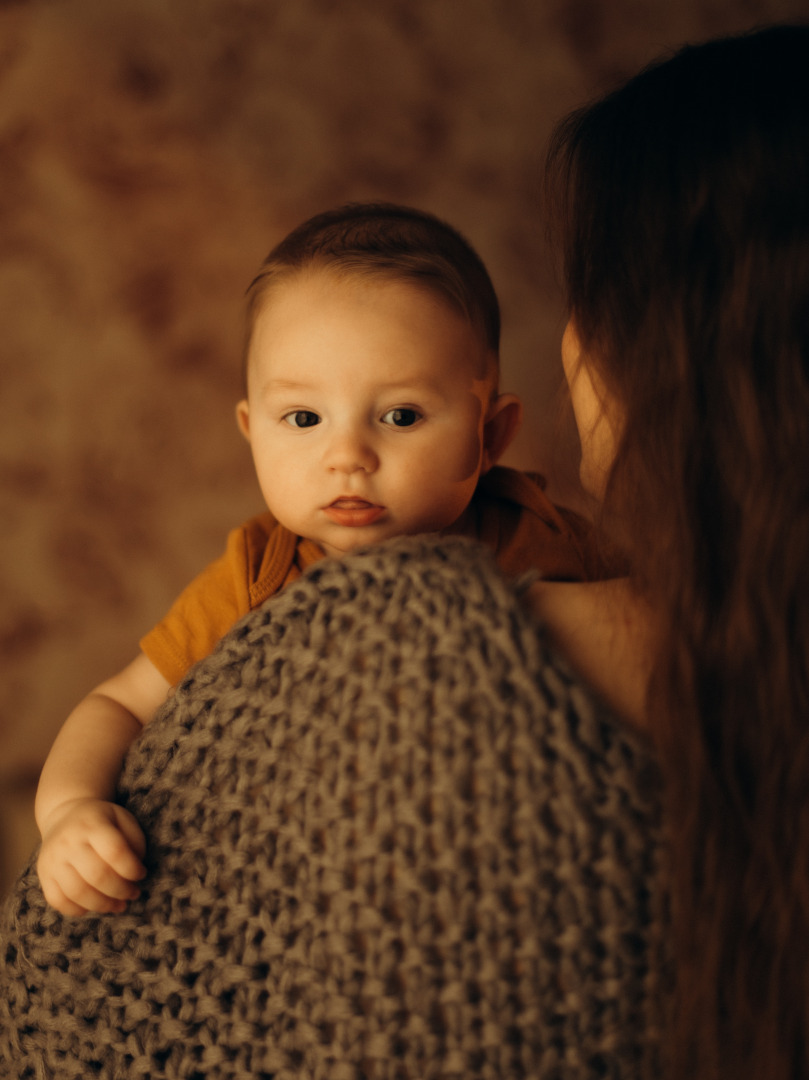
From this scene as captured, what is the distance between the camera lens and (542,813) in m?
0.54

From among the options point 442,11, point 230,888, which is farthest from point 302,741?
point 442,11

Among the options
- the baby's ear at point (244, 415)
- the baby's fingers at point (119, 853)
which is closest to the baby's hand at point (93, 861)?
the baby's fingers at point (119, 853)

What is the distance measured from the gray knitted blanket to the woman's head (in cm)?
17

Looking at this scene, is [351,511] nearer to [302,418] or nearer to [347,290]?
[302,418]

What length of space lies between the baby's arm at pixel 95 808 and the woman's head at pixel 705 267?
0.47 meters

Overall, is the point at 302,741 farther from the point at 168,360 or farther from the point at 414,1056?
the point at 168,360

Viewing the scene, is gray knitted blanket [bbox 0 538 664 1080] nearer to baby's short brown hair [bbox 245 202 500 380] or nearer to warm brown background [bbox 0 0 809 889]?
baby's short brown hair [bbox 245 202 500 380]

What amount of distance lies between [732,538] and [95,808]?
0.55m

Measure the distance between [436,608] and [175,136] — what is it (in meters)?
1.51

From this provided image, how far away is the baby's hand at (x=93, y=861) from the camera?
0.63 m

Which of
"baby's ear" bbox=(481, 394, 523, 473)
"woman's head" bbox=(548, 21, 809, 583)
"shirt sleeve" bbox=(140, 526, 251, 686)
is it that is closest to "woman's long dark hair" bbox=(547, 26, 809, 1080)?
"woman's head" bbox=(548, 21, 809, 583)

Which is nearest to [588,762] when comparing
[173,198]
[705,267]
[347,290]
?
[705,267]

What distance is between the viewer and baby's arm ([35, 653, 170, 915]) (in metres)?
0.63

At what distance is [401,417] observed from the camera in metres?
0.92
